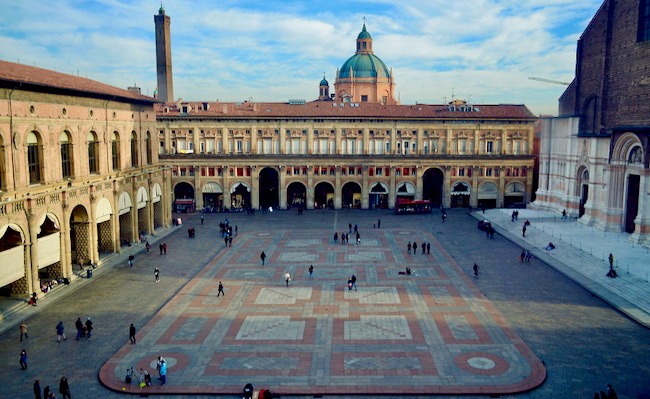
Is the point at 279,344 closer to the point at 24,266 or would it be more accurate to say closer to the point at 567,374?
the point at 567,374

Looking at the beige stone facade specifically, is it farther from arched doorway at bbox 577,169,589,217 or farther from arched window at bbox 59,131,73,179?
arched window at bbox 59,131,73,179

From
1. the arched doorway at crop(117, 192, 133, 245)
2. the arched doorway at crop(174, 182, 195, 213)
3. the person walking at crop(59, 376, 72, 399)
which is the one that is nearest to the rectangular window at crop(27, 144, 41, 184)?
the arched doorway at crop(117, 192, 133, 245)

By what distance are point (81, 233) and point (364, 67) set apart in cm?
7514

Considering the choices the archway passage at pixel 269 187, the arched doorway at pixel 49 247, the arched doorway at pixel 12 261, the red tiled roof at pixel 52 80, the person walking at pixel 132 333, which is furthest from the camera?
the archway passage at pixel 269 187

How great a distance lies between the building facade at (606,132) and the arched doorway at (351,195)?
24.6 m

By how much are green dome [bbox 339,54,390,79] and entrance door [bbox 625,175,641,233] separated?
62179 mm

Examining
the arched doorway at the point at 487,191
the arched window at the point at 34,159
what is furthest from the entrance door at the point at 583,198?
the arched window at the point at 34,159

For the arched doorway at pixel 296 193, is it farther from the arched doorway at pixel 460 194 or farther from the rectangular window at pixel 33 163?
the rectangular window at pixel 33 163

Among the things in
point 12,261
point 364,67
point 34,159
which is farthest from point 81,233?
point 364,67

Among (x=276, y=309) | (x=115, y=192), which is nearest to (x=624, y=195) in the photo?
(x=276, y=309)

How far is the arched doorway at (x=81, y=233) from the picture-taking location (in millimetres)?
44750

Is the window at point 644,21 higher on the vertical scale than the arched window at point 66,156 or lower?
higher

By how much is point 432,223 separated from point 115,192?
36.7m

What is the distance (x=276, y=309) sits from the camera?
34.7 meters
